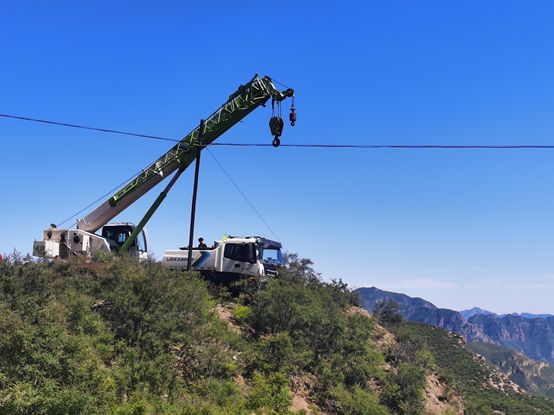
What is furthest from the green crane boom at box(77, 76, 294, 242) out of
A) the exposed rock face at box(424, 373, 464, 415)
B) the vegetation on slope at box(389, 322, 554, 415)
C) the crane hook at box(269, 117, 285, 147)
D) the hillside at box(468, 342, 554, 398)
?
the hillside at box(468, 342, 554, 398)

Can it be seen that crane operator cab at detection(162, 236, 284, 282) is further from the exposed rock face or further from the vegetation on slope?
the vegetation on slope

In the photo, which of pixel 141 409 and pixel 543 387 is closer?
pixel 141 409

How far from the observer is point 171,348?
46.9 ft

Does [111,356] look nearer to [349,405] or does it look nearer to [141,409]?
[141,409]

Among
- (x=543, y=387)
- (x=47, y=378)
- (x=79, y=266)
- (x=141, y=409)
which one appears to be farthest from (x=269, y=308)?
(x=543, y=387)

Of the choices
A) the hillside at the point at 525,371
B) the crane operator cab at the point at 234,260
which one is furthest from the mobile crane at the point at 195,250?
the hillside at the point at 525,371

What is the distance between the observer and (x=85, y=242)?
73.5ft

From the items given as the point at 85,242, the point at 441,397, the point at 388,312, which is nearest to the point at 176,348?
the point at 85,242

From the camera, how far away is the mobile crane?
21156 millimetres

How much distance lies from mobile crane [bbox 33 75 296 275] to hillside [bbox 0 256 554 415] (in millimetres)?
1450

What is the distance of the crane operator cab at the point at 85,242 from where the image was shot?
71.2 ft

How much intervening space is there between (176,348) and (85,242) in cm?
1008

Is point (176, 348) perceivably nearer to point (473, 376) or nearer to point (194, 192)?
point (194, 192)

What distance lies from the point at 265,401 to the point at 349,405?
4731mm
